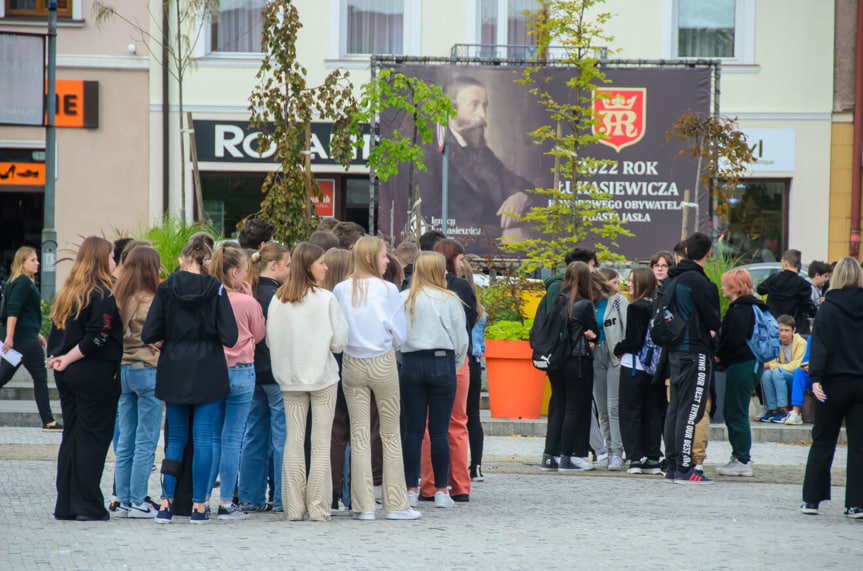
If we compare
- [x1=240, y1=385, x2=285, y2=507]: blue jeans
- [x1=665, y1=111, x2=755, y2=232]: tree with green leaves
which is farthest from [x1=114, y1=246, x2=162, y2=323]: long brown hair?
[x1=665, y1=111, x2=755, y2=232]: tree with green leaves

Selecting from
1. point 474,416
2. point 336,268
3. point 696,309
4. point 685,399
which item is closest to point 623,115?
point 696,309

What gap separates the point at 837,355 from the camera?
816cm

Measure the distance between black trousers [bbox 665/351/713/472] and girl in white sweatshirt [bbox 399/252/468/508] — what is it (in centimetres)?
234

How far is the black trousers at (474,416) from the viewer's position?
950 cm

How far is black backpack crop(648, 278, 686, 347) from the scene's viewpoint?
959 cm

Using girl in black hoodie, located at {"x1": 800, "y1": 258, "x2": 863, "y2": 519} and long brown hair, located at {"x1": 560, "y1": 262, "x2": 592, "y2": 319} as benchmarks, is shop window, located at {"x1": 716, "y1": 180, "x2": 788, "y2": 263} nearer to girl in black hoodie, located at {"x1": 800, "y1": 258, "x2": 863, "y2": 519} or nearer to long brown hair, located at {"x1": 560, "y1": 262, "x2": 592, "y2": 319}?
long brown hair, located at {"x1": 560, "y1": 262, "x2": 592, "y2": 319}

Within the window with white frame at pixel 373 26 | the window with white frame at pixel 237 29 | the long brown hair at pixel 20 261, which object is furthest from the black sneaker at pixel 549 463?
the window with white frame at pixel 237 29

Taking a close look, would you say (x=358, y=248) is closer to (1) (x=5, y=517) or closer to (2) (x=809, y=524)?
(1) (x=5, y=517)

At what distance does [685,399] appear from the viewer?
960cm

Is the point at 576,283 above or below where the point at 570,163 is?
below

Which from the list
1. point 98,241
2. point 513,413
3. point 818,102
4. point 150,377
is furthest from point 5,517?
point 818,102

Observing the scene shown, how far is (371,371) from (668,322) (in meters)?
3.09

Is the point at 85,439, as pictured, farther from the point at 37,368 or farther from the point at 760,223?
the point at 760,223

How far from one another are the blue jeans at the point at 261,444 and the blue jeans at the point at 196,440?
0.51 meters
